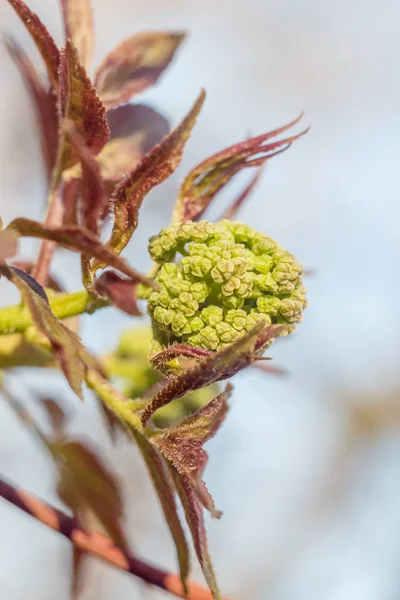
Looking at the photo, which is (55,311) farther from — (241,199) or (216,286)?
(241,199)

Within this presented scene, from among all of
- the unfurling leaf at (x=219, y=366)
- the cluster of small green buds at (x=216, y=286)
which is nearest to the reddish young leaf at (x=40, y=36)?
the cluster of small green buds at (x=216, y=286)

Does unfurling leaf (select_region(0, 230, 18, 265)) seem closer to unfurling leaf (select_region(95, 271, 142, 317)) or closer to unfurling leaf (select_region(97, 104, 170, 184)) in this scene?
unfurling leaf (select_region(95, 271, 142, 317))

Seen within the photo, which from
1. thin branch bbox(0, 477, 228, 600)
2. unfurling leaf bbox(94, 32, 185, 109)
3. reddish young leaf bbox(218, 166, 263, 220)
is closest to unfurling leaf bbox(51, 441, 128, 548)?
thin branch bbox(0, 477, 228, 600)

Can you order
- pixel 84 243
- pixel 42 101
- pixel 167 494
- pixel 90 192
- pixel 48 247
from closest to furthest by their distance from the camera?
pixel 84 243
pixel 90 192
pixel 167 494
pixel 48 247
pixel 42 101

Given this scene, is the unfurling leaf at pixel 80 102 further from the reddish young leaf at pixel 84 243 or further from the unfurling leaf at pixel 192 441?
the unfurling leaf at pixel 192 441

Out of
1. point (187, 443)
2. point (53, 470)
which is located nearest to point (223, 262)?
point (187, 443)

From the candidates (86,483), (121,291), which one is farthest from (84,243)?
(86,483)
